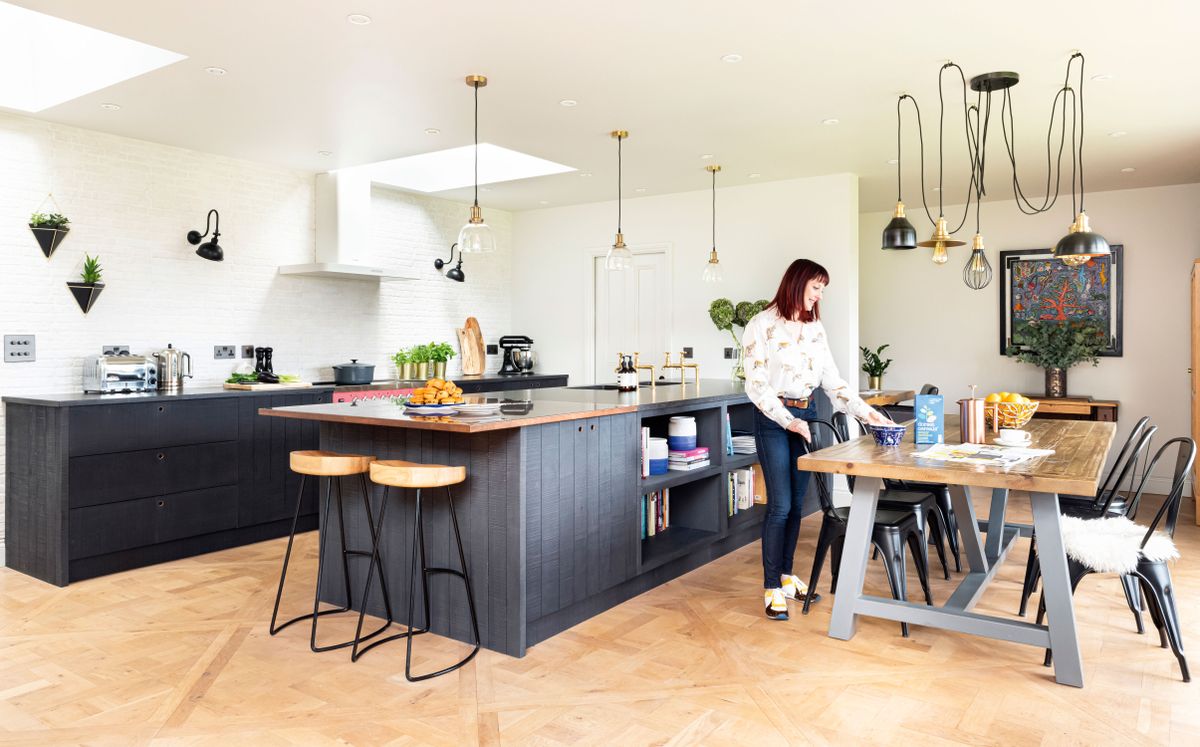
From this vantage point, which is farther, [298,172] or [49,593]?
[298,172]

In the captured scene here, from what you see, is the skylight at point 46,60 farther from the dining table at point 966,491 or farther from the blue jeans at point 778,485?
the dining table at point 966,491

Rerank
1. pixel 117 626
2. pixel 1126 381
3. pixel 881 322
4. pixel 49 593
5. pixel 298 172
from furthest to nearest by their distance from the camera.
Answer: pixel 881 322 → pixel 1126 381 → pixel 298 172 → pixel 49 593 → pixel 117 626

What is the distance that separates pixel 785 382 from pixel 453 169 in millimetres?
4210

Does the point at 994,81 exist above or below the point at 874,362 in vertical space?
above

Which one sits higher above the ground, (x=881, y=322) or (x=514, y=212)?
(x=514, y=212)

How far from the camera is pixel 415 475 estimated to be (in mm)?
3035

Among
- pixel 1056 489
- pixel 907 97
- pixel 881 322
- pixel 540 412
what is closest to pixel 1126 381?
pixel 881 322

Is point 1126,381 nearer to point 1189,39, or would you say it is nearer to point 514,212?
point 1189,39

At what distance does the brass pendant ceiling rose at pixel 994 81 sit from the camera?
3900 mm

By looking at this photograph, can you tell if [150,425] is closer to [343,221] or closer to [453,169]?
[343,221]

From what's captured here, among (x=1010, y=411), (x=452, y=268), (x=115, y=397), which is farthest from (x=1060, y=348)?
(x=115, y=397)

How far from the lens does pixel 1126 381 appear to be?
6.95 metres

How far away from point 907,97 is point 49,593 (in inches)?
195

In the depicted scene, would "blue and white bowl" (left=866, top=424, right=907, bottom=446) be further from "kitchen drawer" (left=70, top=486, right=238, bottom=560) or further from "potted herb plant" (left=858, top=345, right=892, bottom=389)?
"potted herb plant" (left=858, top=345, right=892, bottom=389)
